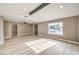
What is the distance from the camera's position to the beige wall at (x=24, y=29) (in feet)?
38.8

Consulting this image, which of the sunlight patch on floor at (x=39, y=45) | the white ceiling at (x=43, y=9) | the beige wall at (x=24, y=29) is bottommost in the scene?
the sunlight patch on floor at (x=39, y=45)

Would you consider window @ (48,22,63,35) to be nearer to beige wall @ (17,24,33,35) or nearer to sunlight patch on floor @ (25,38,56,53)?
sunlight patch on floor @ (25,38,56,53)

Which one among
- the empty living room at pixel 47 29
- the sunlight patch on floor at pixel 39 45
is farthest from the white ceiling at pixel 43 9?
the sunlight patch on floor at pixel 39 45

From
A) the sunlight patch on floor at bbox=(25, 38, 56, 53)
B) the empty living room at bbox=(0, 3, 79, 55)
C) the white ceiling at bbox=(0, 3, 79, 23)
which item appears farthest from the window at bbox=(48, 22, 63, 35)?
the white ceiling at bbox=(0, 3, 79, 23)

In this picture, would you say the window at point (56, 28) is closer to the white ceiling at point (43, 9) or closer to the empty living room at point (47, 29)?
the empty living room at point (47, 29)

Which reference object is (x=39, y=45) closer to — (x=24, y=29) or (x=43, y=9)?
(x=43, y=9)

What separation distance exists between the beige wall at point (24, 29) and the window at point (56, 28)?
5.60 m

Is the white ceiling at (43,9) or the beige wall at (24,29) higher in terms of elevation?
the white ceiling at (43,9)

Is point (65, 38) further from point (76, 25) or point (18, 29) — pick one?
point (18, 29)

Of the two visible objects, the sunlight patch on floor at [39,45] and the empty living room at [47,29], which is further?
the sunlight patch on floor at [39,45]

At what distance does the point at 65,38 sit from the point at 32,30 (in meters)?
8.25

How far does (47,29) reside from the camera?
871 cm

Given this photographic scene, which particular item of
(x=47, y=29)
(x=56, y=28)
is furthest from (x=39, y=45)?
(x=47, y=29)

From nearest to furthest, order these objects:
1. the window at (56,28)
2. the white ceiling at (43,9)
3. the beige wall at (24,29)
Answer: the white ceiling at (43,9)
the window at (56,28)
the beige wall at (24,29)
